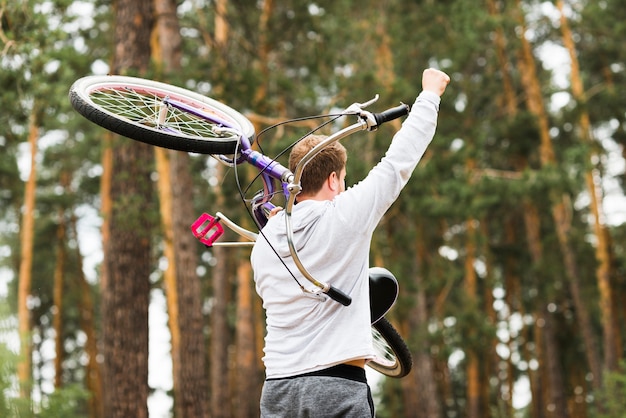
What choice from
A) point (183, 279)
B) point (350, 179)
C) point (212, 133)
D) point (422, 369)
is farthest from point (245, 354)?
point (212, 133)

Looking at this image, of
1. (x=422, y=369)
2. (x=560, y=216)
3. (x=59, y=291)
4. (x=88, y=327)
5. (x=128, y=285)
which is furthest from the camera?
(x=88, y=327)

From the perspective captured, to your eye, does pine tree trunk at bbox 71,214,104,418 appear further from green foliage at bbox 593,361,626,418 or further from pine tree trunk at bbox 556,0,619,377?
green foliage at bbox 593,361,626,418

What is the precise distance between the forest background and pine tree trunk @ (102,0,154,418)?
0.02 m

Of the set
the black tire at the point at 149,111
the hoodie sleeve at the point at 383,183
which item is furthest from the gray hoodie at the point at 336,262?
the black tire at the point at 149,111

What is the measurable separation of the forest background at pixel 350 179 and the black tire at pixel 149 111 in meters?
4.60

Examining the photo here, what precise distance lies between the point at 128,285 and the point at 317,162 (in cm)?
644

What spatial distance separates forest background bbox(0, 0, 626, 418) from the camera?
964cm

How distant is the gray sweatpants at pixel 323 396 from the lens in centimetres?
286

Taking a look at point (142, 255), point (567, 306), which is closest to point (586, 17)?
point (567, 306)

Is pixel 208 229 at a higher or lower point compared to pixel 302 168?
lower

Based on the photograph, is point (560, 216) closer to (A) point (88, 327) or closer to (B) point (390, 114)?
(A) point (88, 327)

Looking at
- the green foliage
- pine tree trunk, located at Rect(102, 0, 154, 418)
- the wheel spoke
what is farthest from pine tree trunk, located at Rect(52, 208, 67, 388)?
the wheel spoke

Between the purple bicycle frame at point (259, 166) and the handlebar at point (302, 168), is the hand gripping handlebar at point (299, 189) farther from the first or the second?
the purple bicycle frame at point (259, 166)

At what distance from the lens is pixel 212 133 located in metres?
4.02
